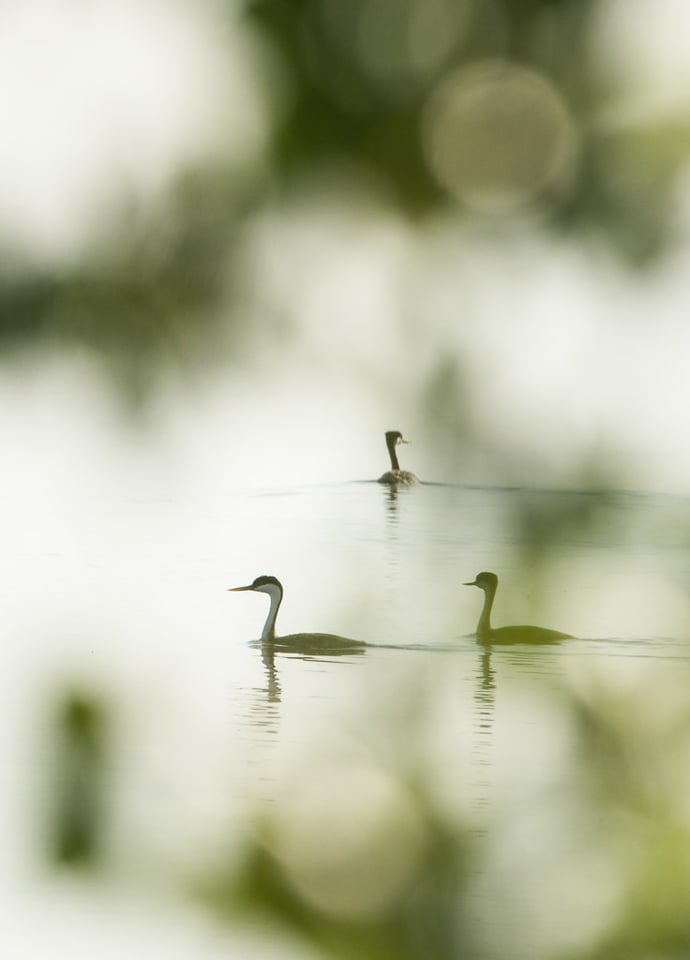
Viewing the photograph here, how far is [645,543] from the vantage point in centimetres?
64

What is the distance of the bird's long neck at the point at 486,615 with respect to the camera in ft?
2.01

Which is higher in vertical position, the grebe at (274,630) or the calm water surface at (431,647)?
the calm water surface at (431,647)

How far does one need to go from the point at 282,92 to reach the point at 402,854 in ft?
1.14

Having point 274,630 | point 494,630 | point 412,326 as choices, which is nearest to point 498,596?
point 494,630

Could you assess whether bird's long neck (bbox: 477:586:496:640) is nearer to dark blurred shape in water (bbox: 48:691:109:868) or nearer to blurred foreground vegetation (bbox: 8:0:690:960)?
blurred foreground vegetation (bbox: 8:0:690:960)

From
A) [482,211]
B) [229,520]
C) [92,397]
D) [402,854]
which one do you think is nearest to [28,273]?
[92,397]

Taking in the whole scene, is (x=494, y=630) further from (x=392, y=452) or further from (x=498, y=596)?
(x=392, y=452)

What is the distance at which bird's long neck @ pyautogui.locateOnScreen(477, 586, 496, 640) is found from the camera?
614 millimetres

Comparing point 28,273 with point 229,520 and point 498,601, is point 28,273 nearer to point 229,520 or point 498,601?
point 498,601

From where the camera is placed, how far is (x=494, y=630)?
0.69 meters

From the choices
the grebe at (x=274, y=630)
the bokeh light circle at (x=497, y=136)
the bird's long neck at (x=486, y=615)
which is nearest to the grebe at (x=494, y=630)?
the bird's long neck at (x=486, y=615)

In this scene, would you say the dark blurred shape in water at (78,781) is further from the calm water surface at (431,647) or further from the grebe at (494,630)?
the grebe at (494,630)

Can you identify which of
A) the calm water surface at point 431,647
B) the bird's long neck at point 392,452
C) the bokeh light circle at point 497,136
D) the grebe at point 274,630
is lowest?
the grebe at point 274,630

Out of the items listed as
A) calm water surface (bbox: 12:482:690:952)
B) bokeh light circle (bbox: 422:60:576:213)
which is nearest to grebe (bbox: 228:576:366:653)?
calm water surface (bbox: 12:482:690:952)
